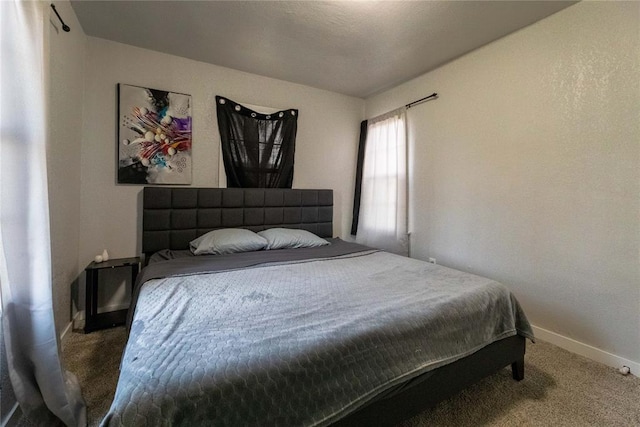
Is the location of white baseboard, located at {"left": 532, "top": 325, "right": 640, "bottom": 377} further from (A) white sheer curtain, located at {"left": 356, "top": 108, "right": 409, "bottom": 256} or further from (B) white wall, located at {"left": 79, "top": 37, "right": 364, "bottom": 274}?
(B) white wall, located at {"left": 79, "top": 37, "right": 364, "bottom": 274}

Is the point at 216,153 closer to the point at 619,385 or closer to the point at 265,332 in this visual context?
the point at 265,332

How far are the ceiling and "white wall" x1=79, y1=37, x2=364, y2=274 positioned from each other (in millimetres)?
162

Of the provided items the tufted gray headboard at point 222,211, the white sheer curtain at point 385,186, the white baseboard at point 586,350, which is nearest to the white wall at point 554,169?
the white baseboard at point 586,350

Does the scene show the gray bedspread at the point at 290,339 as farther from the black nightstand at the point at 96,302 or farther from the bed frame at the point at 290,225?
the black nightstand at the point at 96,302

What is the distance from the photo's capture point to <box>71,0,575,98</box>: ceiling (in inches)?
81.9

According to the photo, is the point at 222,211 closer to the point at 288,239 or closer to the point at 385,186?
the point at 288,239

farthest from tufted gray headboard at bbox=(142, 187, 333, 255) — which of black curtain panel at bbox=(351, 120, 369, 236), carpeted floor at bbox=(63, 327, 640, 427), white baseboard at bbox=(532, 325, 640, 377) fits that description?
white baseboard at bbox=(532, 325, 640, 377)

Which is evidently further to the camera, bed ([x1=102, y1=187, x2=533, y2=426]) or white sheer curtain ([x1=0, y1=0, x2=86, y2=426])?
white sheer curtain ([x1=0, y1=0, x2=86, y2=426])

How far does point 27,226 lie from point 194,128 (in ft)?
6.45

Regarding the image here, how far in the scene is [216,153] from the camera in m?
3.05

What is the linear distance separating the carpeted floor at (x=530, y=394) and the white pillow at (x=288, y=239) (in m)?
1.44

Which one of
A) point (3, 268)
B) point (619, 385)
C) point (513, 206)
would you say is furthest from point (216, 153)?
point (619, 385)

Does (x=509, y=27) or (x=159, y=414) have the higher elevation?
(x=509, y=27)

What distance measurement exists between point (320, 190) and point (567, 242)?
7.92 ft
